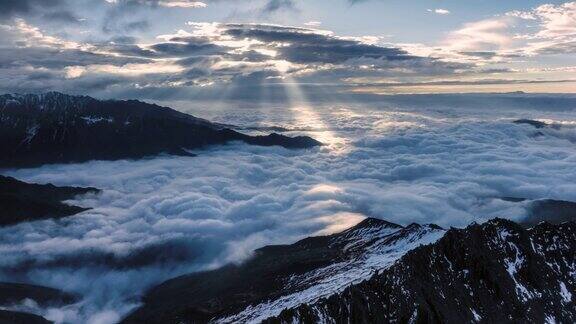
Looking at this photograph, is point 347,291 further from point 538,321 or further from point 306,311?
point 538,321

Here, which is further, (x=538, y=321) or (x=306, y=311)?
(x=538, y=321)

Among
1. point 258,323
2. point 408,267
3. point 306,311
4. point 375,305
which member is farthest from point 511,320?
point 258,323

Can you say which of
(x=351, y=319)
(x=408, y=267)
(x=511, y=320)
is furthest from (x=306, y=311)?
(x=511, y=320)

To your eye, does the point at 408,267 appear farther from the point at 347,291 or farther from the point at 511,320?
the point at 511,320

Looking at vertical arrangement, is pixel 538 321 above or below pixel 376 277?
below

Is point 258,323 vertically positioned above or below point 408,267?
below

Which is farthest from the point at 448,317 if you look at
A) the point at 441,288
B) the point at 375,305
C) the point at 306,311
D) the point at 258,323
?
the point at 258,323

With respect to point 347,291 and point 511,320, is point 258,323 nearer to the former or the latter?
point 347,291

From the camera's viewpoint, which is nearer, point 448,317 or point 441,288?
point 448,317
